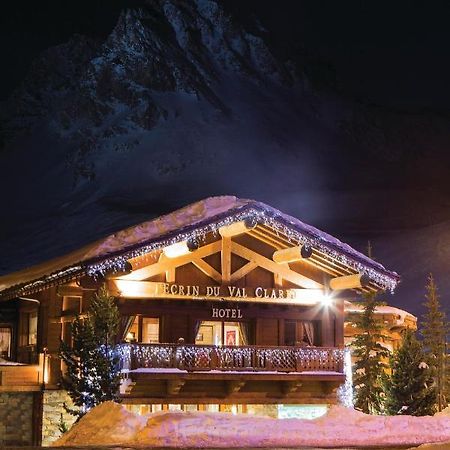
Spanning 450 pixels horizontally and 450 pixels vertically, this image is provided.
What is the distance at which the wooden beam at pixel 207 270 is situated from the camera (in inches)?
1075

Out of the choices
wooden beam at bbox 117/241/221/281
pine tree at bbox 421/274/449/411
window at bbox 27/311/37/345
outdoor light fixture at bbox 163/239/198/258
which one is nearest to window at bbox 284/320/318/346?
wooden beam at bbox 117/241/221/281

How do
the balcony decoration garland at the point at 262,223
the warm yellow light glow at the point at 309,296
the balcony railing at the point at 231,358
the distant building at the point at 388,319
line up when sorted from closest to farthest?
the balcony decoration garland at the point at 262,223
the balcony railing at the point at 231,358
the warm yellow light glow at the point at 309,296
the distant building at the point at 388,319

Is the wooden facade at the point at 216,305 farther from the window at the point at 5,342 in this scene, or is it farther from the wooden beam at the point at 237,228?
the window at the point at 5,342

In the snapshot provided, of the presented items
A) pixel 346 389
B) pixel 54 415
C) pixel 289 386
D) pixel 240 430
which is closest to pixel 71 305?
pixel 54 415

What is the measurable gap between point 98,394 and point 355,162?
138515 millimetres

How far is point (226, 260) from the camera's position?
27.7 meters

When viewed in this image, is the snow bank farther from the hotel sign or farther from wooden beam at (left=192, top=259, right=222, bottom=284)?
wooden beam at (left=192, top=259, right=222, bottom=284)

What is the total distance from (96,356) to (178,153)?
117 meters

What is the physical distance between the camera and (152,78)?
177 m

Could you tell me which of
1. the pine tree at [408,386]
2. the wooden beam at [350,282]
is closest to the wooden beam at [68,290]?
the wooden beam at [350,282]

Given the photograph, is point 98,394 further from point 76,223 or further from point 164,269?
point 76,223

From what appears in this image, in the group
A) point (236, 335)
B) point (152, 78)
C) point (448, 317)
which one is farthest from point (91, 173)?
point (236, 335)

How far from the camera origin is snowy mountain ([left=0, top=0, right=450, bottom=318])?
340 ft

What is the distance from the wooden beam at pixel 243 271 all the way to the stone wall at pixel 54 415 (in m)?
6.42
